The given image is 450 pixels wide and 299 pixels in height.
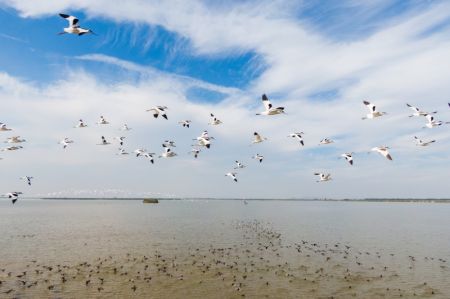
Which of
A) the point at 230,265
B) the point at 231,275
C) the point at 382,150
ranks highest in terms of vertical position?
the point at 382,150

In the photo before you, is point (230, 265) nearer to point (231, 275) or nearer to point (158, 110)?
point (231, 275)

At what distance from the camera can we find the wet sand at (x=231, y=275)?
2431 centimetres

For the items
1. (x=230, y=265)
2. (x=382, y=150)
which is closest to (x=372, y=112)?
(x=382, y=150)

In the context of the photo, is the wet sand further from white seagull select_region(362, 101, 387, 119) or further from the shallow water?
white seagull select_region(362, 101, 387, 119)

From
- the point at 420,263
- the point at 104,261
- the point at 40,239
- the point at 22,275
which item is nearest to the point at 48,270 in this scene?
the point at 22,275

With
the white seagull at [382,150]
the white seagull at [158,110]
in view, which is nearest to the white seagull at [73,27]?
the white seagull at [158,110]

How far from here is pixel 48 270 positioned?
2886 centimetres

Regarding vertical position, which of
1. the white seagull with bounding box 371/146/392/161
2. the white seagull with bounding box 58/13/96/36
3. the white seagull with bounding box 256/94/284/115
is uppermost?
the white seagull with bounding box 58/13/96/36

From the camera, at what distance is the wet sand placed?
79.8 feet

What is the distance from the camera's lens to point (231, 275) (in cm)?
2822

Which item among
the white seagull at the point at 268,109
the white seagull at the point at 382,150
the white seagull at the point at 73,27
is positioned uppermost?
the white seagull at the point at 73,27

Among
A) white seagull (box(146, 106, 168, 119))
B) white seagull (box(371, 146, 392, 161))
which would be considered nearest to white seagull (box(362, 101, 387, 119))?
white seagull (box(371, 146, 392, 161))

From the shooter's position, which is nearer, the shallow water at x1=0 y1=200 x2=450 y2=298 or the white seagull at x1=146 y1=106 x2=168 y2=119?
the shallow water at x1=0 y1=200 x2=450 y2=298

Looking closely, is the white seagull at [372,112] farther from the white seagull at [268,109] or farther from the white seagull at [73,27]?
the white seagull at [73,27]
